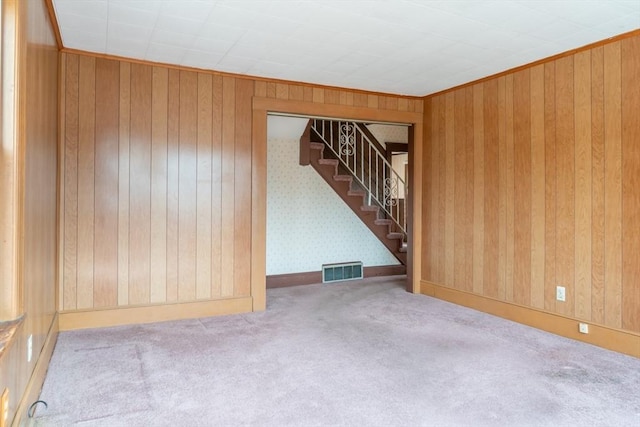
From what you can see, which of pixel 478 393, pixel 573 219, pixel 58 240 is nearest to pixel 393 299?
pixel 573 219

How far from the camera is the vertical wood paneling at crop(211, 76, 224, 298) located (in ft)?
13.7

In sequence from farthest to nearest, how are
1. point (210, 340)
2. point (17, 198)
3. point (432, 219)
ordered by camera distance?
point (432, 219) < point (210, 340) < point (17, 198)

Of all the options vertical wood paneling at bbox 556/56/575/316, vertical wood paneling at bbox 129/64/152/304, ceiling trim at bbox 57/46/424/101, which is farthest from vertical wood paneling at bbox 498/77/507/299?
vertical wood paneling at bbox 129/64/152/304

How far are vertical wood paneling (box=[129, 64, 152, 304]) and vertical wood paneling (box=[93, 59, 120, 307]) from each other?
133 millimetres

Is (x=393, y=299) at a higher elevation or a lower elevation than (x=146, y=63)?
lower

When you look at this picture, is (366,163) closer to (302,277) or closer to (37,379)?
(302,277)

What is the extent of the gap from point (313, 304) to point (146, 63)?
117 inches

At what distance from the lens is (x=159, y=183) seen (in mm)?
3959

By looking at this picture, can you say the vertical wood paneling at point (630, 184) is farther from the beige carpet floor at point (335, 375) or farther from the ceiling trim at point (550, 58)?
the beige carpet floor at point (335, 375)

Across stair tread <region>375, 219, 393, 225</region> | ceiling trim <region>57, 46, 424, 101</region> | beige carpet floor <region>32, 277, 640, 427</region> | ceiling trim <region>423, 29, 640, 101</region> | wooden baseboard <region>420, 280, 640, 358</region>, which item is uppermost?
ceiling trim <region>57, 46, 424, 101</region>

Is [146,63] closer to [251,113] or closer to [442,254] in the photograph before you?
[251,113]

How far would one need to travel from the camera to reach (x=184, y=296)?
407 centimetres

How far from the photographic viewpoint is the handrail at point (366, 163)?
642 centimetres

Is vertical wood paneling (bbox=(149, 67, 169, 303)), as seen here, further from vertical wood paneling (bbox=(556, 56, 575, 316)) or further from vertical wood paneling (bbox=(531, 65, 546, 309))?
vertical wood paneling (bbox=(556, 56, 575, 316))
